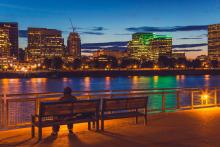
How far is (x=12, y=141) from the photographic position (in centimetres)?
858

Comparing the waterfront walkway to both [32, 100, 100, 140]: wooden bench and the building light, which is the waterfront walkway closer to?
[32, 100, 100, 140]: wooden bench

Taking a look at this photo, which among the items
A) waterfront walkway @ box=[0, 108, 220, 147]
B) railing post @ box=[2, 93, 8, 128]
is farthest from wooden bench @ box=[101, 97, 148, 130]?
railing post @ box=[2, 93, 8, 128]

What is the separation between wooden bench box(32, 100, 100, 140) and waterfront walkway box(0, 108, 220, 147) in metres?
0.33

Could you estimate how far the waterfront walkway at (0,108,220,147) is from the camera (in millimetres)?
8336

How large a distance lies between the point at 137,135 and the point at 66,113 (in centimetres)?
167

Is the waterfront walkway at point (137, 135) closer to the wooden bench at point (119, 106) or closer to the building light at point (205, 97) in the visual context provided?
the wooden bench at point (119, 106)

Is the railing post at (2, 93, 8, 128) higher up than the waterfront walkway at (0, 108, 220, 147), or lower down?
higher up

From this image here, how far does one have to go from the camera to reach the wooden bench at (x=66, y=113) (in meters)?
8.74

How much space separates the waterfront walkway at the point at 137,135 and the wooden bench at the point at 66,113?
328 mm

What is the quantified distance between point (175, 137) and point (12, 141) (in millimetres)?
3512

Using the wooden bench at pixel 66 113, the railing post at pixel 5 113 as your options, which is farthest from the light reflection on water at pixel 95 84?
the wooden bench at pixel 66 113

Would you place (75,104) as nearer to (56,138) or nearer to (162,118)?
(56,138)

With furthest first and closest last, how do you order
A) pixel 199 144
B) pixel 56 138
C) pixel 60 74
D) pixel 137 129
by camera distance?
pixel 60 74
pixel 137 129
pixel 56 138
pixel 199 144

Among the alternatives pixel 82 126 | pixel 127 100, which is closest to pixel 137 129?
pixel 127 100
